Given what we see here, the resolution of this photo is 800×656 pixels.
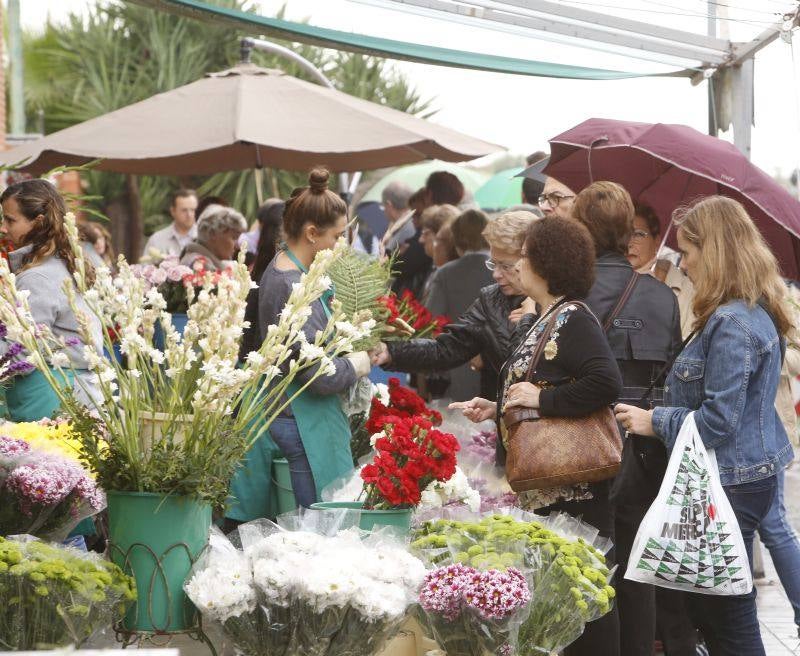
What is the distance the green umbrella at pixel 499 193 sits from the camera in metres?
16.3

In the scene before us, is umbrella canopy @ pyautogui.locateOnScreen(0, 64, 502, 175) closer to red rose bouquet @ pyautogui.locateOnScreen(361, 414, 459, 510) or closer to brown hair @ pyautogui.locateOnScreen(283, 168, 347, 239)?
brown hair @ pyautogui.locateOnScreen(283, 168, 347, 239)

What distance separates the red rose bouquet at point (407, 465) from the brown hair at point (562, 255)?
81 cm

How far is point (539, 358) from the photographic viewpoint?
3.98m

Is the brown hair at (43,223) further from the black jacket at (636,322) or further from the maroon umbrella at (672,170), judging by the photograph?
the maroon umbrella at (672,170)

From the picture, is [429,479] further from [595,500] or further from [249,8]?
[249,8]

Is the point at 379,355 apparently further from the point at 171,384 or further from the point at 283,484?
the point at 171,384

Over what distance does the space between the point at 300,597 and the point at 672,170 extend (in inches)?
147

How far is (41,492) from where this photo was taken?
305cm

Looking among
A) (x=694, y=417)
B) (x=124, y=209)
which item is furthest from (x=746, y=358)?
(x=124, y=209)

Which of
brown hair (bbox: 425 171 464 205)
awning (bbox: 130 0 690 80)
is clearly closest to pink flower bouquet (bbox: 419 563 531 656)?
awning (bbox: 130 0 690 80)

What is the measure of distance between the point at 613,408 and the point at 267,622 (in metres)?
1.95

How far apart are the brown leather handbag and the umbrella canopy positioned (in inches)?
129

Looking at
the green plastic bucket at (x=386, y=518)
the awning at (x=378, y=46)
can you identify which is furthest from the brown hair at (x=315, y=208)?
the awning at (x=378, y=46)

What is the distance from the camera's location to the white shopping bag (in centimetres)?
370
